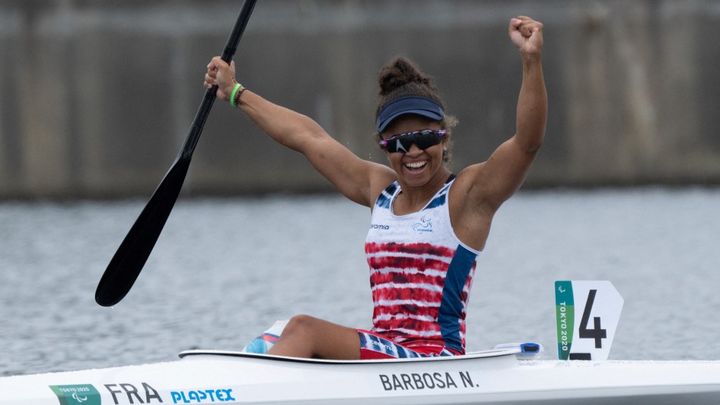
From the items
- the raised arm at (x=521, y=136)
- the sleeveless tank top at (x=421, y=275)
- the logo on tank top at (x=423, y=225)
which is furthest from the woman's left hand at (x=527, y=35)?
the logo on tank top at (x=423, y=225)

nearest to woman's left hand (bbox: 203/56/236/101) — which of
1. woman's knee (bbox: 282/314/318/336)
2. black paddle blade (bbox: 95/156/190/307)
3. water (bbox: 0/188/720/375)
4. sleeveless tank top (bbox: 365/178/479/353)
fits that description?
black paddle blade (bbox: 95/156/190/307)

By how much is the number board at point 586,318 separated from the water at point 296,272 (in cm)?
315

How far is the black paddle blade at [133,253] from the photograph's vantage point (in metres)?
8.55

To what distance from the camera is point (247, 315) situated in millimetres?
14156

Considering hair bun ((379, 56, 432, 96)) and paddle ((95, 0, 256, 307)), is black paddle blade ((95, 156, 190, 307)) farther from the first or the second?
hair bun ((379, 56, 432, 96))

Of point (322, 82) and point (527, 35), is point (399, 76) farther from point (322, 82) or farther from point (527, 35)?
point (322, 82)

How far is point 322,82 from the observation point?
29922 millimetres

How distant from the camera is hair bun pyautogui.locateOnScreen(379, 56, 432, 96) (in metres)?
7.26

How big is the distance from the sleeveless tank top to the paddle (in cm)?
173

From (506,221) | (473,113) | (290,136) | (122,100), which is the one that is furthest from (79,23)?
(290,136)

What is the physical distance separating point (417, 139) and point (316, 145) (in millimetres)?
808

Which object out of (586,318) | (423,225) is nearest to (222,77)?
(423,225)

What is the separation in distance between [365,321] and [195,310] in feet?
6.12

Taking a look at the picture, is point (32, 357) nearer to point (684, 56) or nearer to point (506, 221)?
point (506, 221)
